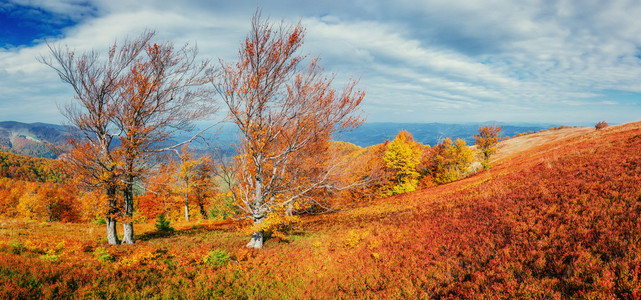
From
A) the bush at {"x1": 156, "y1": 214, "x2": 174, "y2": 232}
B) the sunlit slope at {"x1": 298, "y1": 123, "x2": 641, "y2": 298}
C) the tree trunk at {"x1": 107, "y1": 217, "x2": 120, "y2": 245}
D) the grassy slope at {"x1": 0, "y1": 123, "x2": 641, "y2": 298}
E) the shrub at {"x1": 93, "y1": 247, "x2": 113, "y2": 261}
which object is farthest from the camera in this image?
the bush at {"x1": 156, "y1": 214, "x2": 174, "y2": 232}

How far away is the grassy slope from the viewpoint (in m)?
5.56

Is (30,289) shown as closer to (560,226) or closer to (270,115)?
(270,115)

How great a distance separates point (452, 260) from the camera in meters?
7.32

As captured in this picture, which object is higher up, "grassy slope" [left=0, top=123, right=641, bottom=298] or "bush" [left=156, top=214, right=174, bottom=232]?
"grassy slope" [left=0, top=123, right=641, bottom=298]

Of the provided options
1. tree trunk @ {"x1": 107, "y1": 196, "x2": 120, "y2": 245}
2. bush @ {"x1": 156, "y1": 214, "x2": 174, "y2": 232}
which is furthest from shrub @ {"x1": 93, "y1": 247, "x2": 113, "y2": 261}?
bush @ {"x1": 156, "y1": 214, "x2": 174, "y2": 232}

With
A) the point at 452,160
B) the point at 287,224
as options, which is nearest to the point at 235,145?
the point at 287,224

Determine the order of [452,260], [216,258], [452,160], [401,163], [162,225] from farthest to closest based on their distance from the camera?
[452,160] < [401,163] < [162,225] < [216,258] < [452,260]

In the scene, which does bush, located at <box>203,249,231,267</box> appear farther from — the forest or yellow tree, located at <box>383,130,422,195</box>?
yellow tree, located at <box>383,130,422,195</box>

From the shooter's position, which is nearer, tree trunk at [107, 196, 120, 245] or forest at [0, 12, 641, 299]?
forest at [0, 12, 641, 299]

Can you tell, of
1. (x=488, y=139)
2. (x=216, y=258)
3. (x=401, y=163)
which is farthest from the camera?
(x=488, y=139)

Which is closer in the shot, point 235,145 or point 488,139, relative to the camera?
point 235,145

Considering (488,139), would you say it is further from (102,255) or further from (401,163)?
(102,255)

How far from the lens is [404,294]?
21.6ft

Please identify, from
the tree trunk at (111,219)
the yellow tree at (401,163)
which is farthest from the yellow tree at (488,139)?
the tree trunk at (111,219)
